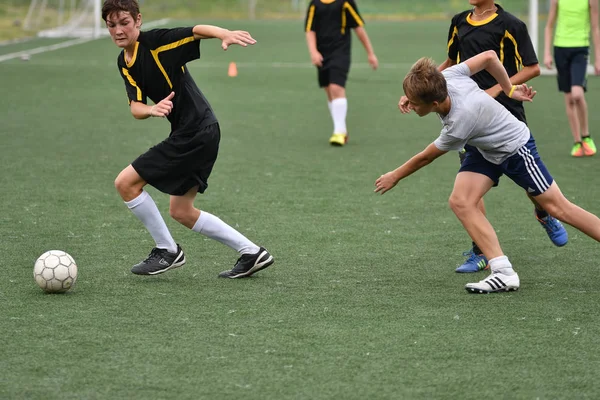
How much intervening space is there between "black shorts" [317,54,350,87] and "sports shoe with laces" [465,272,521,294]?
7.02 metres

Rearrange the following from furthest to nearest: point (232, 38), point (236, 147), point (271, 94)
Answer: point (271, 94), point (236, 147), point (232, 38)

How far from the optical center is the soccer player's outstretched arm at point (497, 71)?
5730mm

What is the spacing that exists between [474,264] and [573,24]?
18.1 feet

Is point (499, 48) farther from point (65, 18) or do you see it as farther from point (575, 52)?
point (65, 18)

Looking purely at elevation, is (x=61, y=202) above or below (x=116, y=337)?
below

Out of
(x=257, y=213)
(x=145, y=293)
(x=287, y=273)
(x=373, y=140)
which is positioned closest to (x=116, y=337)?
(x=145, y=293)

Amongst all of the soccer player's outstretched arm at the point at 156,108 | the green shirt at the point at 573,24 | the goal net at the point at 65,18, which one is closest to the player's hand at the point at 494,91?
the soccer player's outstretched arm at the point at 156,108

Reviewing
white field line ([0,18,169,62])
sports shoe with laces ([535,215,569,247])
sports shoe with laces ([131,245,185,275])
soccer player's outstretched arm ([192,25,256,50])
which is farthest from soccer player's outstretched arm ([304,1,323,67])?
white field line ([0,18,169,62])

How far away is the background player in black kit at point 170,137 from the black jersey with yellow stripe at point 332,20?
6.72 meters

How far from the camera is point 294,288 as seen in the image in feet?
19.5

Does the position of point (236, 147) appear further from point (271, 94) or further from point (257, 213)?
point (271, 94)

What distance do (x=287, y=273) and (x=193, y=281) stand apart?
1.96 ft

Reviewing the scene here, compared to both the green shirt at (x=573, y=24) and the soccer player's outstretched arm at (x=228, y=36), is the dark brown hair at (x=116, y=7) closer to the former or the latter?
the soccer player's outstretched arm at (x=228, y=36)

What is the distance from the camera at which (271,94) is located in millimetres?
17359
